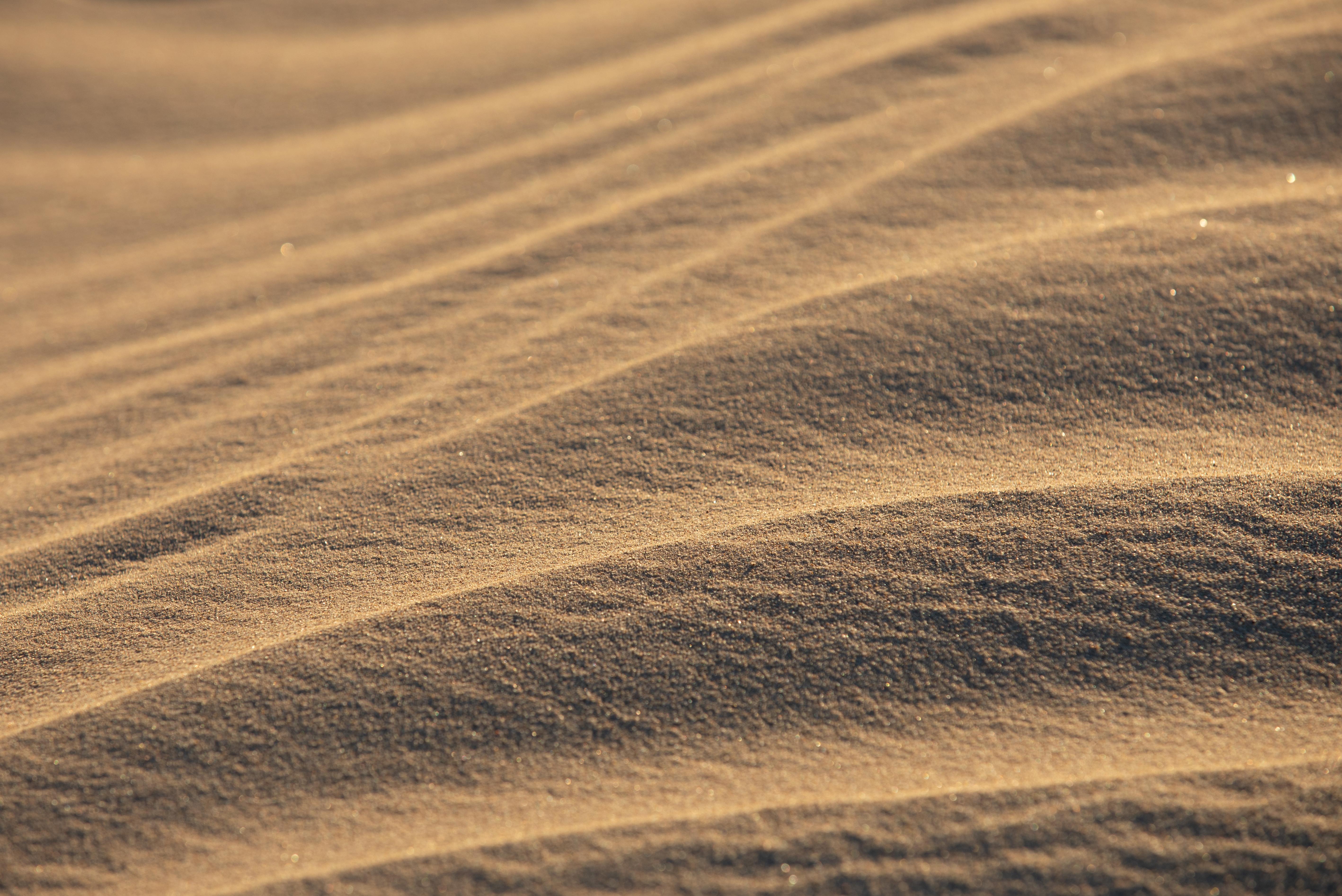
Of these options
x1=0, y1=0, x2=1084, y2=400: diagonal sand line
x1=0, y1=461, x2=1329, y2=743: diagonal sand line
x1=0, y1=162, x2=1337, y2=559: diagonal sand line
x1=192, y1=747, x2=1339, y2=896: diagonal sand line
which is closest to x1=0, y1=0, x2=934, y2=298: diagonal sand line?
x1=0, y1=0, x2=1084, y2=400: diagonal sand line

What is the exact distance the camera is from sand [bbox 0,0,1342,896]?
110cm

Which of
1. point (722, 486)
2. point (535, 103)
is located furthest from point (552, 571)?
point (535, 103)

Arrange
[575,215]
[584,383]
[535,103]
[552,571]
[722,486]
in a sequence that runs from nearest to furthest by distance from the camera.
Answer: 1. [552,571]
2. [722,486]
3. [584,383]
4. [575,215]
5. [535,103]

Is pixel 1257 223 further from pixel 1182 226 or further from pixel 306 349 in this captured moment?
pixel 306 349

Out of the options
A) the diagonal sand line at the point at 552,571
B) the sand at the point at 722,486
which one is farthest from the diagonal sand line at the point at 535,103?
the diagonal sand line at the point at 552,571

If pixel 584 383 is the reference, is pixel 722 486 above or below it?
below

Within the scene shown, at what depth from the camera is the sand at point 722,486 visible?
1102 millimetres

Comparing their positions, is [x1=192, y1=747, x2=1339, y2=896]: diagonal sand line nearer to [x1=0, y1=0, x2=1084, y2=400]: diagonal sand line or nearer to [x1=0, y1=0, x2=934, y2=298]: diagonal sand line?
[x1=0, y1=0, x2=1084, y2=400]: diagonal sand line

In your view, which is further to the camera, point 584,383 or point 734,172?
point 734,172

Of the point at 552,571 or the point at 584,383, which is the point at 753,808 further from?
the point at 584,383

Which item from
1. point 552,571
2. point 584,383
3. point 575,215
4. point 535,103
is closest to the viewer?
point 552,571

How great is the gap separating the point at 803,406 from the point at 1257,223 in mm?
967

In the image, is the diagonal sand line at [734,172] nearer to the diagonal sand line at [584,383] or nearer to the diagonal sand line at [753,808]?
the diagonal sand line at [584,383]

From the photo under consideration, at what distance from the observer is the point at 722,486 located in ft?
4.81
